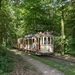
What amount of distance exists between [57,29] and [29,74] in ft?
65.1

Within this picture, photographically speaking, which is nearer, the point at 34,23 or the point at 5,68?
the point at 5,68

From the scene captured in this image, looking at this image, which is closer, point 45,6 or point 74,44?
point 74,44

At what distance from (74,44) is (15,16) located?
1531 cm

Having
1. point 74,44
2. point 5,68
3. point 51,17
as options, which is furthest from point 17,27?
point 5,68

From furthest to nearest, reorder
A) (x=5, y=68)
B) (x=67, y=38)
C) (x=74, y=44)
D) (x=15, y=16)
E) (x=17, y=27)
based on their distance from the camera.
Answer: (x=17, y=27)
(x=15, y=16)
(x=67, y=38)
(x=74, y=44)
(x=5, y=68)

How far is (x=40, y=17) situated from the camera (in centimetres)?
2767

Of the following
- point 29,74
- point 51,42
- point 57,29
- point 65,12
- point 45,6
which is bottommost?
point 29,74

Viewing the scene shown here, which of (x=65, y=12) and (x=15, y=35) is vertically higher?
(x=65, y=12)

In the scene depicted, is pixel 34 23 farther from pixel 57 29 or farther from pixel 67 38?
pixel 67 38

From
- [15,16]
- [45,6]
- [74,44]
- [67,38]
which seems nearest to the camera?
[74,44]

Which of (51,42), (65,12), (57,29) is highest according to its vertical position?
(65,12)


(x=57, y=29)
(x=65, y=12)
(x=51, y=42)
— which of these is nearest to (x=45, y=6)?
(x=57, y=29)

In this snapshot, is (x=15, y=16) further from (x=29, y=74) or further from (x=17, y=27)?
(x=29, y=74)

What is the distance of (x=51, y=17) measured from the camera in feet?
92.9
